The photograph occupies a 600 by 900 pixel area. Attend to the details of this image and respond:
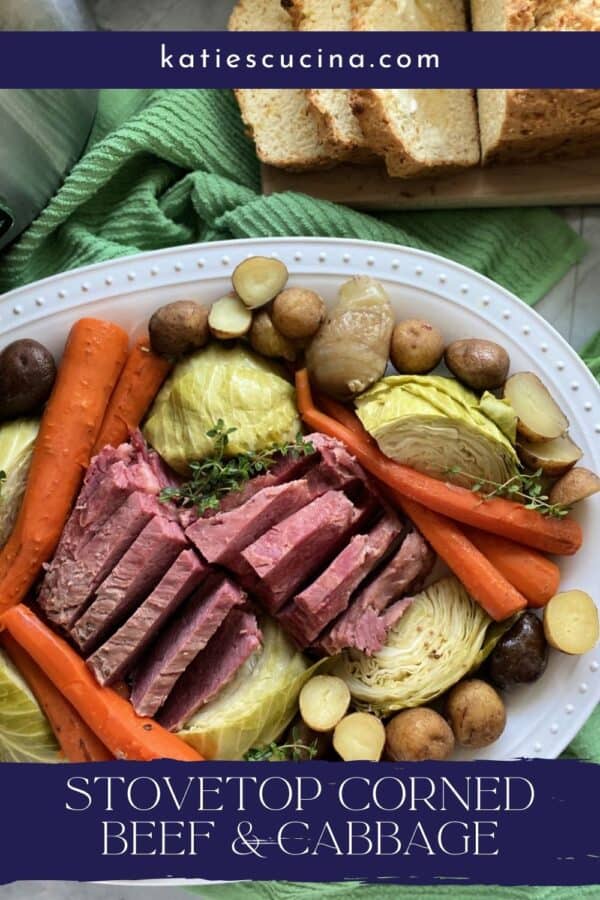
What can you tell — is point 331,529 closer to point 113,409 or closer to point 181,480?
point 181,480

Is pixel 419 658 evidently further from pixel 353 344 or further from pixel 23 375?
pixel 23 375

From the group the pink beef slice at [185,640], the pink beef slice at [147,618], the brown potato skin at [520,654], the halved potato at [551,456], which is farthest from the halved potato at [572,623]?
the pink beef slice at [147,618]

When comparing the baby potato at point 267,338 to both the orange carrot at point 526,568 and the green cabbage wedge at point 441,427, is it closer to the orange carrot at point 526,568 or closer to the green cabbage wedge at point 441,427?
the green cabbage wedge at point 441,427

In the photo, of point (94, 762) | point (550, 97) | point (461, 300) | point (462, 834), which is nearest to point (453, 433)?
point (461, 300)

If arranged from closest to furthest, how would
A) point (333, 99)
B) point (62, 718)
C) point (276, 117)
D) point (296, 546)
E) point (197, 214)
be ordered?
point (296, 546) < point (62, 718) < point (333, 99) < point (276, 117) < point (197, 214)

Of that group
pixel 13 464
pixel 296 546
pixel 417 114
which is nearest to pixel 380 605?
pixel 296 546

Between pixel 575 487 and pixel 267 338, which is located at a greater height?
pixel 267 338
